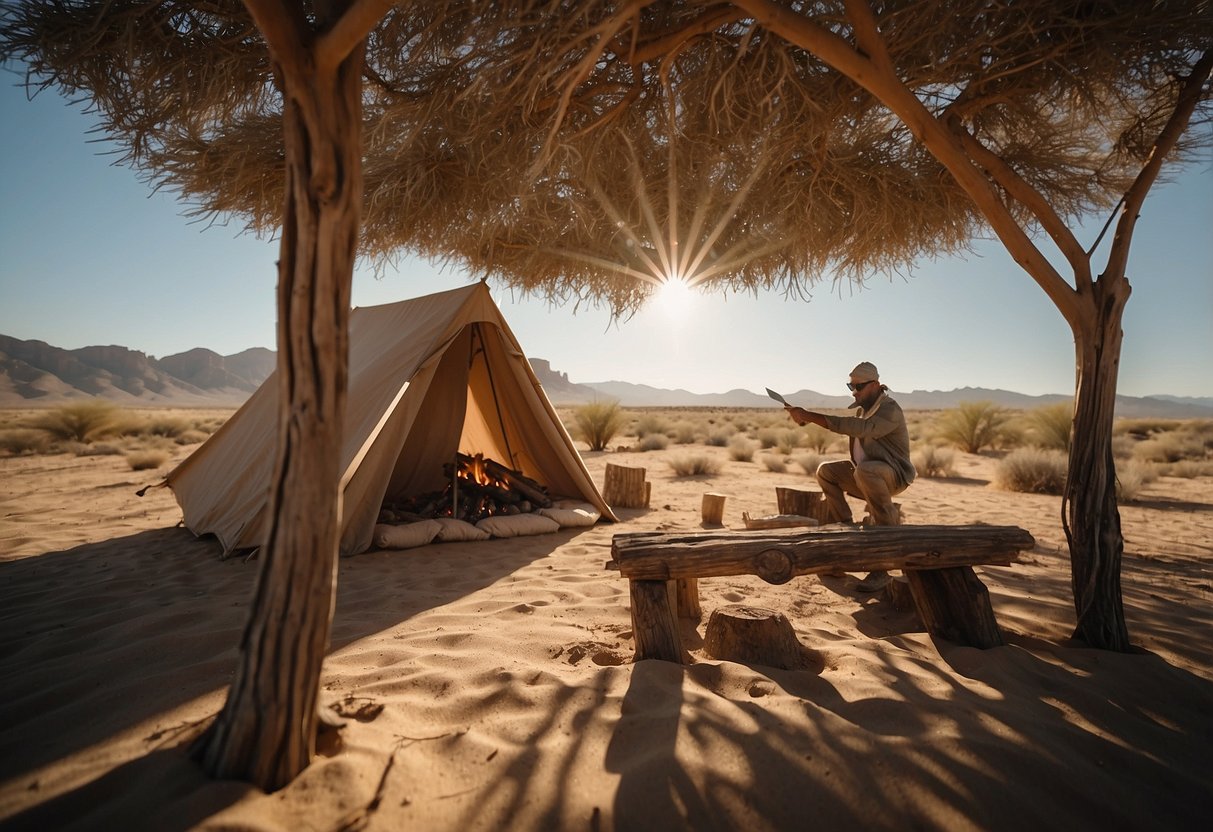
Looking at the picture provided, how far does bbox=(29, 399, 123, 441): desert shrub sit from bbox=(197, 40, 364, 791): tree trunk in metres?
16.9

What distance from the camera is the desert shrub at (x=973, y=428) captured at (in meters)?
13.8

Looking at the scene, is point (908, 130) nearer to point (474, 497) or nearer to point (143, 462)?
point (474, 497)

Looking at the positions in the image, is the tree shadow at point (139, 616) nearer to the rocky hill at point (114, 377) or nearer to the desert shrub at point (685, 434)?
the desert shrub at point (685, 434)

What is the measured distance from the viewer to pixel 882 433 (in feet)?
13.3

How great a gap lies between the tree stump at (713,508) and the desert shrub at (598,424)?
844cm

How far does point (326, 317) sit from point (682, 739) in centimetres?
177

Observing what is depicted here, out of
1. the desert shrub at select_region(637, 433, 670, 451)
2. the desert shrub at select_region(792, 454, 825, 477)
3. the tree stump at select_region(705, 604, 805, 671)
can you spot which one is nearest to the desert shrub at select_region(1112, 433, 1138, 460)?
the desert shrub at select_region(792, 454, 825, 477)

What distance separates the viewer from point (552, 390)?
135000 millimetres

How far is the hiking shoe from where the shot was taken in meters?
3.83

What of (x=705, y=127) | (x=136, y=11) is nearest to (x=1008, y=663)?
(x=705, y=127)

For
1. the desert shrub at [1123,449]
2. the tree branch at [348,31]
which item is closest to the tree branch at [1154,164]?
the tree branch at [348,31]

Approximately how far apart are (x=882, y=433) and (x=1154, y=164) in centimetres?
202

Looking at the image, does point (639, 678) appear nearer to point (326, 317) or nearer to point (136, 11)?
point (326, 317)

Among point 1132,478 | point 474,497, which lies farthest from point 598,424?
point 1132,478
